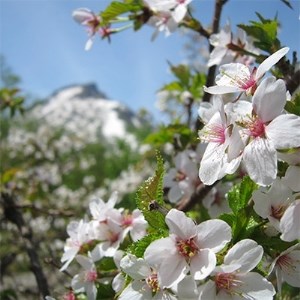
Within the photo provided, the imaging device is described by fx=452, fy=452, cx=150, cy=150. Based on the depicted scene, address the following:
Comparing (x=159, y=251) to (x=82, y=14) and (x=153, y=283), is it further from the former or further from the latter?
(x=82, y=14)

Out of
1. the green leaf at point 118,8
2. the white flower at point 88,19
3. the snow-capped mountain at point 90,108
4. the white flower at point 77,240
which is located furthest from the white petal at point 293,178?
the snow-capped mountain at point 90,108

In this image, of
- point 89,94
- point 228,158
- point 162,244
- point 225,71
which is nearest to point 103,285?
point 162,244

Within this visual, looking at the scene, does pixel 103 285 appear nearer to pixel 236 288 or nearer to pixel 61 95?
pixel 236 288

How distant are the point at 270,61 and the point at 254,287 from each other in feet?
1.42

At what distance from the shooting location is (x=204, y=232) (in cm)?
85

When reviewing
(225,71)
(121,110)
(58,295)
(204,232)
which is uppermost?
(225,71)

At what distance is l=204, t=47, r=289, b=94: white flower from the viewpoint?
0.89 m

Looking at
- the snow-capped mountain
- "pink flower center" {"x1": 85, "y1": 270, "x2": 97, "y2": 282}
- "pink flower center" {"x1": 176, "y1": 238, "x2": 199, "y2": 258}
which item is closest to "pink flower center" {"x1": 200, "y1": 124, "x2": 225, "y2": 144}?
"pink flower center" {"x1": 176, "y1": 238, "x2": 199, "y2": 258}

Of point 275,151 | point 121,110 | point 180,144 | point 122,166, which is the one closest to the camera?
point 275,151

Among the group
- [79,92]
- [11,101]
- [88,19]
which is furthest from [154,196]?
[79,92]

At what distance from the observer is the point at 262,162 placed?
0.80 metres

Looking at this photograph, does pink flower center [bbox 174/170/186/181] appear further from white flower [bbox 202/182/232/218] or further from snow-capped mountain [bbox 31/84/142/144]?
snow-capped mountain [bbox 31/84/142/144]

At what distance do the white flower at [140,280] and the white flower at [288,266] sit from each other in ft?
0.74

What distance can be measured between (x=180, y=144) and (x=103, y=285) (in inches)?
34.6
